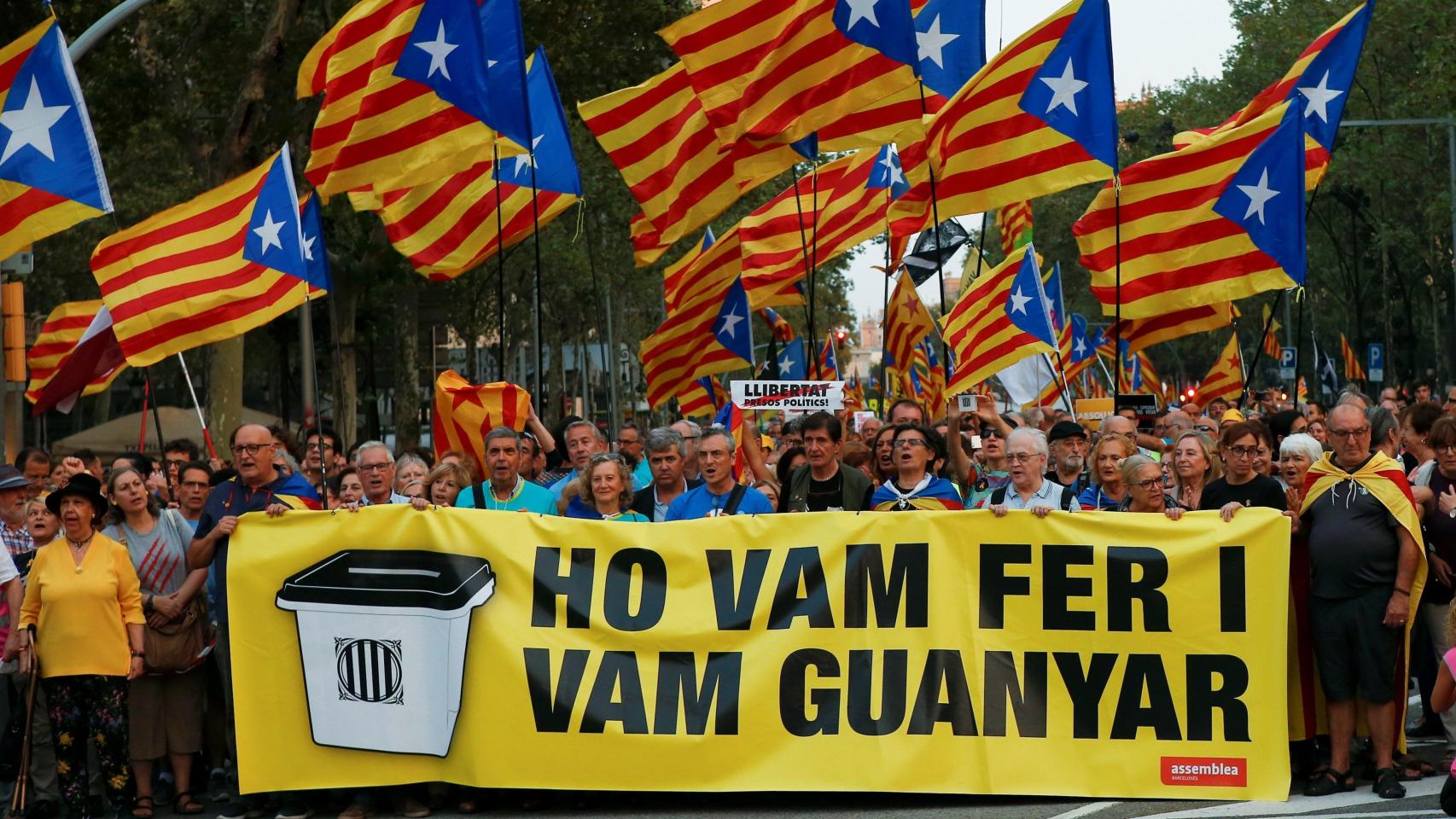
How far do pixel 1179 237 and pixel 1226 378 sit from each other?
813cm

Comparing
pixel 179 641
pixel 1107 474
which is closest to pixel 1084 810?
pixel 1107 474

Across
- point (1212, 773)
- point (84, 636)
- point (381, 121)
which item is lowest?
point (1212, 773)

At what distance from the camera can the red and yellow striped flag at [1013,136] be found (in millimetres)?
11922

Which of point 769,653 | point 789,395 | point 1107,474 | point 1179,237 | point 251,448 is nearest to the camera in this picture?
point 769,653

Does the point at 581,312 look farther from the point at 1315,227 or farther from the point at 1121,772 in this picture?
the point at 1121,772

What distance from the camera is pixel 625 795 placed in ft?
28.5

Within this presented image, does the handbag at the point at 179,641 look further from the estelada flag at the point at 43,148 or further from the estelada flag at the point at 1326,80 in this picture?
the estelada flag at the point at 1326,80

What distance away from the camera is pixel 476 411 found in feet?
35.6

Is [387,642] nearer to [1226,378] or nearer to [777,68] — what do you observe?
[777,68]

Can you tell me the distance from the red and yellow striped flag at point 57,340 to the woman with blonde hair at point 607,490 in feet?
24.8

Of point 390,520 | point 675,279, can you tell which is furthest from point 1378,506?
point 675,279

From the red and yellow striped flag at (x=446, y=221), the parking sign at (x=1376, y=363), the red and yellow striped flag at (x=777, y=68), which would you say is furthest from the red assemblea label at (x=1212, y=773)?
the parking sign at (x=1376, y=363)

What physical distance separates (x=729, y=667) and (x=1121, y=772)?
1.77m

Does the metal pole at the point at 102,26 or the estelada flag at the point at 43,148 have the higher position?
the metal pole at the point at 102,26
